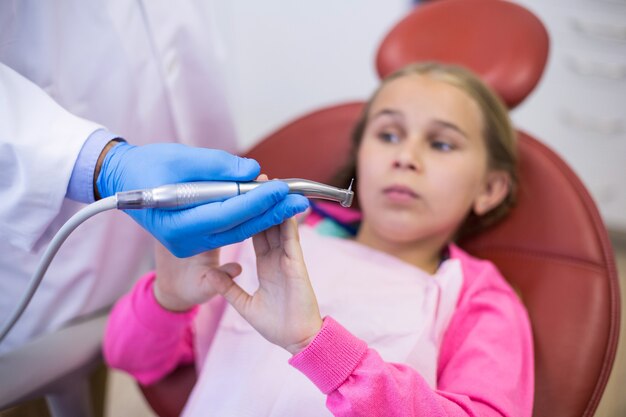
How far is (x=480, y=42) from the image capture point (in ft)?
3.64

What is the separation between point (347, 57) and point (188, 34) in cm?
112

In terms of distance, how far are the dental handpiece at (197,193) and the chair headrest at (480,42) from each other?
0.61m

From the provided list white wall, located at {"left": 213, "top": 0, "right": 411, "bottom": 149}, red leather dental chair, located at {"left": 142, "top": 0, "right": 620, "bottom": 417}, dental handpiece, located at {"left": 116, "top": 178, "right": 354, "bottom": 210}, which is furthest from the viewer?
white wall, located at {"left": 213, "top": 0, "right": 411, "bottom": 149}

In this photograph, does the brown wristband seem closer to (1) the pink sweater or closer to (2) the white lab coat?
(2) the white lab coat

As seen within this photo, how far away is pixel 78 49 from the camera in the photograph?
832 millimetres

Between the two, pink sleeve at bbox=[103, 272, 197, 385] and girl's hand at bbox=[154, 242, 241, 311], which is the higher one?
girl's hand at bbox=[154, 242, 241, 311]

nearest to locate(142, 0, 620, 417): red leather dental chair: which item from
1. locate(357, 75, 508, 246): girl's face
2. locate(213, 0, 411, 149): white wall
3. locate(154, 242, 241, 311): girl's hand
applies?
locate(357, 75, 508, 246): girl's face

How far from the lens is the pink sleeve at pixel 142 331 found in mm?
841

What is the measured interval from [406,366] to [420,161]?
36cm

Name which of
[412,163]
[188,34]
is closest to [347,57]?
[188,34]

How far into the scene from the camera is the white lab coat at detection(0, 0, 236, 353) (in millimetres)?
667

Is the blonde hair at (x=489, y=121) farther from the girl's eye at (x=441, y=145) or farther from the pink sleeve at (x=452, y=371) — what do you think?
the pink sleeve at (x=452, y=371)

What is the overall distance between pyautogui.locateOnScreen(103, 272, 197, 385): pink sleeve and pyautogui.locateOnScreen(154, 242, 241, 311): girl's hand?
0.05m

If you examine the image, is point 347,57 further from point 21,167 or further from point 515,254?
point 21,167
